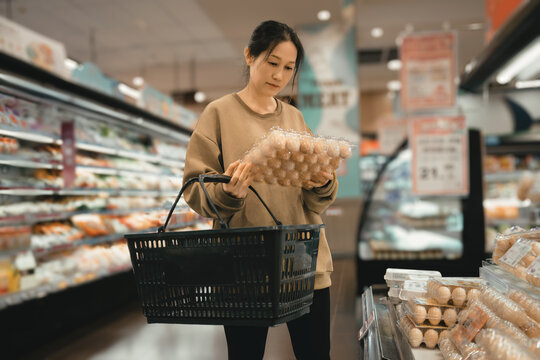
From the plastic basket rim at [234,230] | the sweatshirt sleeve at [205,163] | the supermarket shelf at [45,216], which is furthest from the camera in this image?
the supermarket shelf at [45,216]

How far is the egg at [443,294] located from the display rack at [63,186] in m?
1.63

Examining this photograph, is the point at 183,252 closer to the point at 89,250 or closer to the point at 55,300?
the point at 55,300

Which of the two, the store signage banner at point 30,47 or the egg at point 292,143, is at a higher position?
the store signage banner at point 30,47

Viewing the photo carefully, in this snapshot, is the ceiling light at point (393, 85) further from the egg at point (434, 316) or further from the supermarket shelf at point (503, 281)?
the egg at point (434, 316)

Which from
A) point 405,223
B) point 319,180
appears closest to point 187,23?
point 405,223

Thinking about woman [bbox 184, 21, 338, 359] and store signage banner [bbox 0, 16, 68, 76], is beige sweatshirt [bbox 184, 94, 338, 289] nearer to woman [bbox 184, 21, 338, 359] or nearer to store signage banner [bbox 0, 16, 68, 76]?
woman [bbox 184, 21, 338, 359]

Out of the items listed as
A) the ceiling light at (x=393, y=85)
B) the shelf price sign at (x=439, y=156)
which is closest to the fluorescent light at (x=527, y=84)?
the shelf price sign at (x=439, y=156)

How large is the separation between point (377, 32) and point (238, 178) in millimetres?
8972

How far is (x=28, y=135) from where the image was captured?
12.0ft

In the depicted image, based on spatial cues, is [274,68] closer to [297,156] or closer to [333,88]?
[297,156]

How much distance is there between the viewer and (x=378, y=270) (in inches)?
194

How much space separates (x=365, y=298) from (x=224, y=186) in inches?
38.9

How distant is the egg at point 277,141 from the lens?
111cm

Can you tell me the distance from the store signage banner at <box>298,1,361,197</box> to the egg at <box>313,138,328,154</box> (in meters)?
5.42
